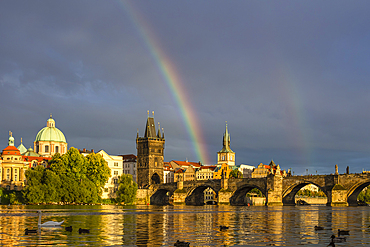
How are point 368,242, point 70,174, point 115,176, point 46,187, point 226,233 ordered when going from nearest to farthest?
point 368,242
point 226,233
point 46,187
point 70,174
point 115,176

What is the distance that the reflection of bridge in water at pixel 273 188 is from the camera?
114438mm

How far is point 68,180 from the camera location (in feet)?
395

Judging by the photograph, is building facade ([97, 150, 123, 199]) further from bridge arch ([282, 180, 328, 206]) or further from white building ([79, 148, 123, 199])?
bridge arch ([282, 180, 328, 206])

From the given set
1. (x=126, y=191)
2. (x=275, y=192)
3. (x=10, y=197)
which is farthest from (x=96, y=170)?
(x=275, y=192)

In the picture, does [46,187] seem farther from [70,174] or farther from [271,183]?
[271,183]

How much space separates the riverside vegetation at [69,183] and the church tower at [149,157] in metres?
41.4

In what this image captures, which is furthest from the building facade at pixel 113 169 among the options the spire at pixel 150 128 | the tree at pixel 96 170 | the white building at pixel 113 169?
the tree at pixel 96 170

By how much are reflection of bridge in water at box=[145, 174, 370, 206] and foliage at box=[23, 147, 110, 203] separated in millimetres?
27022

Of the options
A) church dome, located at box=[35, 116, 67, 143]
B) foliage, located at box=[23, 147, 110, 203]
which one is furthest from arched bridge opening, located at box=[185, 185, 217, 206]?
church dome, located at box=[35, 116, 67, 143]

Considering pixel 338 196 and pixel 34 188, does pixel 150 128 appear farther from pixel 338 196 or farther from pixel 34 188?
pixel 338 196

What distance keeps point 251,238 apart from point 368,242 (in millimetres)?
7163

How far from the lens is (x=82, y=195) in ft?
393

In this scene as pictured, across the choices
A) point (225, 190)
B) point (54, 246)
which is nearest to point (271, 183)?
point (225, 190)

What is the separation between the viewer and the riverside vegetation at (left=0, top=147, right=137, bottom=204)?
11391 cm
